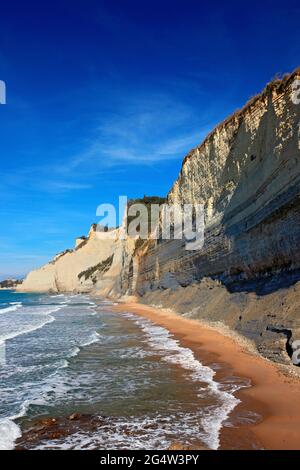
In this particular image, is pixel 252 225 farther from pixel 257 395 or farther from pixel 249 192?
pixel 257 395

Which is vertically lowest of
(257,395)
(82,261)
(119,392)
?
(119,392)

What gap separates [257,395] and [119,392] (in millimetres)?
2962

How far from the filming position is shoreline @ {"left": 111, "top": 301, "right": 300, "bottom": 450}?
643 cm

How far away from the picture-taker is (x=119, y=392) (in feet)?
31.1

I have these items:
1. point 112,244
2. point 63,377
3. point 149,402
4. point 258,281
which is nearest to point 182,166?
point 258,281

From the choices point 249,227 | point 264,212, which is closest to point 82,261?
point 249,227

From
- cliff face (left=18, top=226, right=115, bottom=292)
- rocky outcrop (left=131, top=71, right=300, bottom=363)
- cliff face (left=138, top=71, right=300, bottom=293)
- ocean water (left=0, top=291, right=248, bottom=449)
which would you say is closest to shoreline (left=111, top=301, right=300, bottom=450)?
ocean water (left=0, top=291, right=248, bottom=449)

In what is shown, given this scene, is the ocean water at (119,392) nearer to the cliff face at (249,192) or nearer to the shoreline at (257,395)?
the shoreline at (257,395)

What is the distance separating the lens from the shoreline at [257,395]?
6430 mm

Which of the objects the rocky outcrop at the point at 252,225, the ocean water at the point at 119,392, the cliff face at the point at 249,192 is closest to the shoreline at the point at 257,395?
the ocean water at the point at 119,392

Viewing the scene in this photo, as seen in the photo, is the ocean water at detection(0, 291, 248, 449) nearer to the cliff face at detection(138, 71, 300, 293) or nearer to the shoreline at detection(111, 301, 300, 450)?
the shoreline at detection(111, 301, 300, 450)

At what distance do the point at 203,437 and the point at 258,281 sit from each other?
9.58 meters

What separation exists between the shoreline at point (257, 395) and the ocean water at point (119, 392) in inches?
10.9

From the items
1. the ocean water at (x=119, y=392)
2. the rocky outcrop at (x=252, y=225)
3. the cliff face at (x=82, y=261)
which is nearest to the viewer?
the ocean water at (x=119, y=392)
